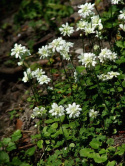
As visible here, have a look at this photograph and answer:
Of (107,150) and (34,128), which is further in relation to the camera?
(34,128)

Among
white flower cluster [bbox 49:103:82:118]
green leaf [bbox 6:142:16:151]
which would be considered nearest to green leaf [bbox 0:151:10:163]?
green leaf [bbox 6:142:16:151]

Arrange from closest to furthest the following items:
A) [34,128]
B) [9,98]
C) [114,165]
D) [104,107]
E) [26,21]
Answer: [114,165] < [104,107] < [34,128] < [9,98] < [26,21]

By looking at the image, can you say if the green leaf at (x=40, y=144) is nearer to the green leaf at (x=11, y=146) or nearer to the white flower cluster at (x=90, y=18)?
the green leaf at (x=11, y=146)

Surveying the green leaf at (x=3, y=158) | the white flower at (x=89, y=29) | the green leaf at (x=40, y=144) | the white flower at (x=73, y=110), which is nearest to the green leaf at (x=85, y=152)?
the white flower at (x=73, y=110)

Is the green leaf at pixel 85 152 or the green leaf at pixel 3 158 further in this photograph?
the green leaf at pixel 3 158

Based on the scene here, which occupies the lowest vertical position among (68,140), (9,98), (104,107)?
(9,98)

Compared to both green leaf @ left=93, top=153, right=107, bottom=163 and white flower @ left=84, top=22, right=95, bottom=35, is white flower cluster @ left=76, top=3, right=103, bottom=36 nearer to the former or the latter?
white flower @ left=84, top=22, right=95, bottom=35

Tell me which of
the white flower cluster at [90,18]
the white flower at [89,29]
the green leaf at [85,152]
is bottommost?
the green leaf at [85,152]

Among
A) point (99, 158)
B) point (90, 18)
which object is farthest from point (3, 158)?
point (90, 18)

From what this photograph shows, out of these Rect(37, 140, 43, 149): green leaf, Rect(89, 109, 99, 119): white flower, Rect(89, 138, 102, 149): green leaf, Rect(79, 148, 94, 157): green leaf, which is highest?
Rect(89, 109, 99, 119): white flower

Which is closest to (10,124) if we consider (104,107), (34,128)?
(34,128)

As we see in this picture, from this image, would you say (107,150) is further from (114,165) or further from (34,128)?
(34,128)
